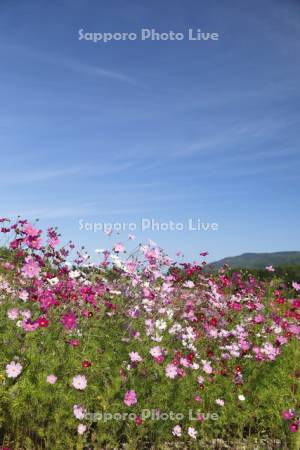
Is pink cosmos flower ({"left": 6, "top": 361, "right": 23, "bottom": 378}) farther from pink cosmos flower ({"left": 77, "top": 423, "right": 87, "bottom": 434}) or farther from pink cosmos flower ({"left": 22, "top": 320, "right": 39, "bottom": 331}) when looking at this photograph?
pink cosmos flower ({"left": 77, "top": 423, "right": 87, "bottom": 434})

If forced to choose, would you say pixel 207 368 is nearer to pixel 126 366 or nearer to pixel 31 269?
pixel 126 366

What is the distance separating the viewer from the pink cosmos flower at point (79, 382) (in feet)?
16.1

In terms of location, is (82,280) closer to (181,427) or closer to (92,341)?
(92,341)

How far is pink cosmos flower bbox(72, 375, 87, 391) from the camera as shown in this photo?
4895mm

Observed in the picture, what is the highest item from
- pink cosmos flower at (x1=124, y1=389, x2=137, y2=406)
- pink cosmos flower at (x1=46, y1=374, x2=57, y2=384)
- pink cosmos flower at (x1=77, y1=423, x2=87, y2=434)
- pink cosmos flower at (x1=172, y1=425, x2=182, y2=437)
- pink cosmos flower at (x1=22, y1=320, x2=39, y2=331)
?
pink cosmos flower at (x1=22, y1=320, x2=39, y2=331)

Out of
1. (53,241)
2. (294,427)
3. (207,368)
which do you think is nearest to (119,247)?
(53,241)

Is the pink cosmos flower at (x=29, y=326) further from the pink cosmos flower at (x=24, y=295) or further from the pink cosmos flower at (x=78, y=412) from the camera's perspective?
the pink cosmos flower at (x=78, y=412)

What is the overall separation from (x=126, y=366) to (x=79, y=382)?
2.46 feet

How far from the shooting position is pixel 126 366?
5.58 meters


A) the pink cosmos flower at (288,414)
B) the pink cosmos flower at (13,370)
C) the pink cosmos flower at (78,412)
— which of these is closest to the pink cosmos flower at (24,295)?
the pink cosmos flower at (13,370)

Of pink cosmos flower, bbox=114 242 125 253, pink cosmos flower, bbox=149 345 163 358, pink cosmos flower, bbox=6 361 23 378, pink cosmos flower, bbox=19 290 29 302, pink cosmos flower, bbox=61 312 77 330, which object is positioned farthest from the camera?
pink cosmos flower, bbox=114 242 125 253

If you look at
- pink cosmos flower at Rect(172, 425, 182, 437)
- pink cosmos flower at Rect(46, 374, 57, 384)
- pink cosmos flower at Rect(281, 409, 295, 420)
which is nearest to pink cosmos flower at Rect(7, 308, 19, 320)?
pink cosmos flower at Rect(46, 374, 57, 384)

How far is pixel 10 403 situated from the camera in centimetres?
479

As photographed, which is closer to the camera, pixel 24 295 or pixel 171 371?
pixel 171 371
